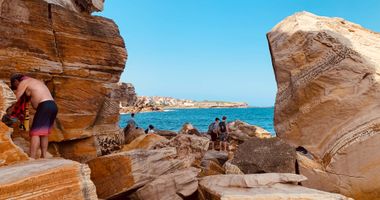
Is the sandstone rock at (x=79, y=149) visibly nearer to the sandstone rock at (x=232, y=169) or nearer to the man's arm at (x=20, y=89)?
the man's arm at (x=20, y=89)

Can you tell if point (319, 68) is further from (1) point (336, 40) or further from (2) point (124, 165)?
(2) point (124, 165)

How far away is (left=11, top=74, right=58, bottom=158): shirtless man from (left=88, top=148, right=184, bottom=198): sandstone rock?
1.25 meters

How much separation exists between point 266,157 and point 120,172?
363cm

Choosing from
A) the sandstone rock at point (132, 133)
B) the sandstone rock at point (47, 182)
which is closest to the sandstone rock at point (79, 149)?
the sandstone rock at point (47, 182)

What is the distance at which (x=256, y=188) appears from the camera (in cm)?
686

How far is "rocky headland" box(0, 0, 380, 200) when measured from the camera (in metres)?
7.44

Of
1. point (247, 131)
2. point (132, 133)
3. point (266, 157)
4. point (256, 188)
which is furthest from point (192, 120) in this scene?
point (256, 188)

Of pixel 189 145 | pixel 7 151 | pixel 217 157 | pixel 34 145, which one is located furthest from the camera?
pixel 189 145

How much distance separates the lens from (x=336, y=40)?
8570mm

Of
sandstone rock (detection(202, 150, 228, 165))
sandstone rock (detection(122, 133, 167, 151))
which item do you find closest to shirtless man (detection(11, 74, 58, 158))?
sandstone rock (detection(202, 150, 228, 165))

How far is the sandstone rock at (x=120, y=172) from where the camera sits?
780 centimetres

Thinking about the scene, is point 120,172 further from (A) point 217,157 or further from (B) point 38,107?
(A) point 217,157

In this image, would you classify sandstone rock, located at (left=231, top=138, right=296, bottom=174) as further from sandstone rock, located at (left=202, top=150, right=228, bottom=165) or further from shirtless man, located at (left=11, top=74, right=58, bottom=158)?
shirtless man, located at (left=11, top=74, right=58, bottom=158)

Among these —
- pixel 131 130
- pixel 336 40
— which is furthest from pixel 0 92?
pixel 131 130
